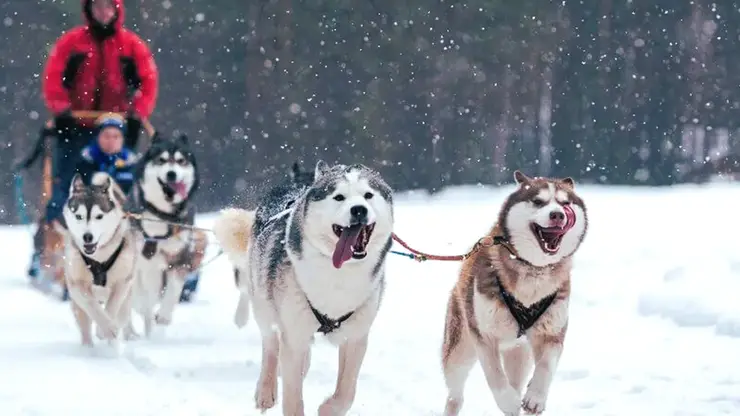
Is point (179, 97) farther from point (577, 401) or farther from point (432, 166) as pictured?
point (577, 401)

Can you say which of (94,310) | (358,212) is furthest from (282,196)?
(94,310)

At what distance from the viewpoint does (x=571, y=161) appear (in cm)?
1972

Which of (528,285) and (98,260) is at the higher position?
(528,285)

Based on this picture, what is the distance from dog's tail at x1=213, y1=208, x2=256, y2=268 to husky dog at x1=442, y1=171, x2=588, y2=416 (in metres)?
1.92

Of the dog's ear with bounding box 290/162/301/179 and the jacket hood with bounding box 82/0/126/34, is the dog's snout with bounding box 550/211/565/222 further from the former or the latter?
the jacket hood with bounding box 82/0/126/34

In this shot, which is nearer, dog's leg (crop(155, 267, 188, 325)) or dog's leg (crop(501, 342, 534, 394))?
dog's leg (crop(501, 342, 534, 394))

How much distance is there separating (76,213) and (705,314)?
3910 mm

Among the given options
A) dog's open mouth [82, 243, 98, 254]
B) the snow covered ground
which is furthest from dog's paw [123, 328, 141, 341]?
dog's open mouth [82, 243, 98, 254]

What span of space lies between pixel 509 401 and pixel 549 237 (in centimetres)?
62

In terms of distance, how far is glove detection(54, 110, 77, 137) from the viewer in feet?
24.5

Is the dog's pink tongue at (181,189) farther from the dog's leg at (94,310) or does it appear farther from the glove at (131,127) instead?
the dog's leg at (94,310)

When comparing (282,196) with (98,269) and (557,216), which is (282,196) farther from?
(98,269)

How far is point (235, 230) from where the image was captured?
5867 millimetres

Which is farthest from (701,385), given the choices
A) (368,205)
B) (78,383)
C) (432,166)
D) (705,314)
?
(432,166)
